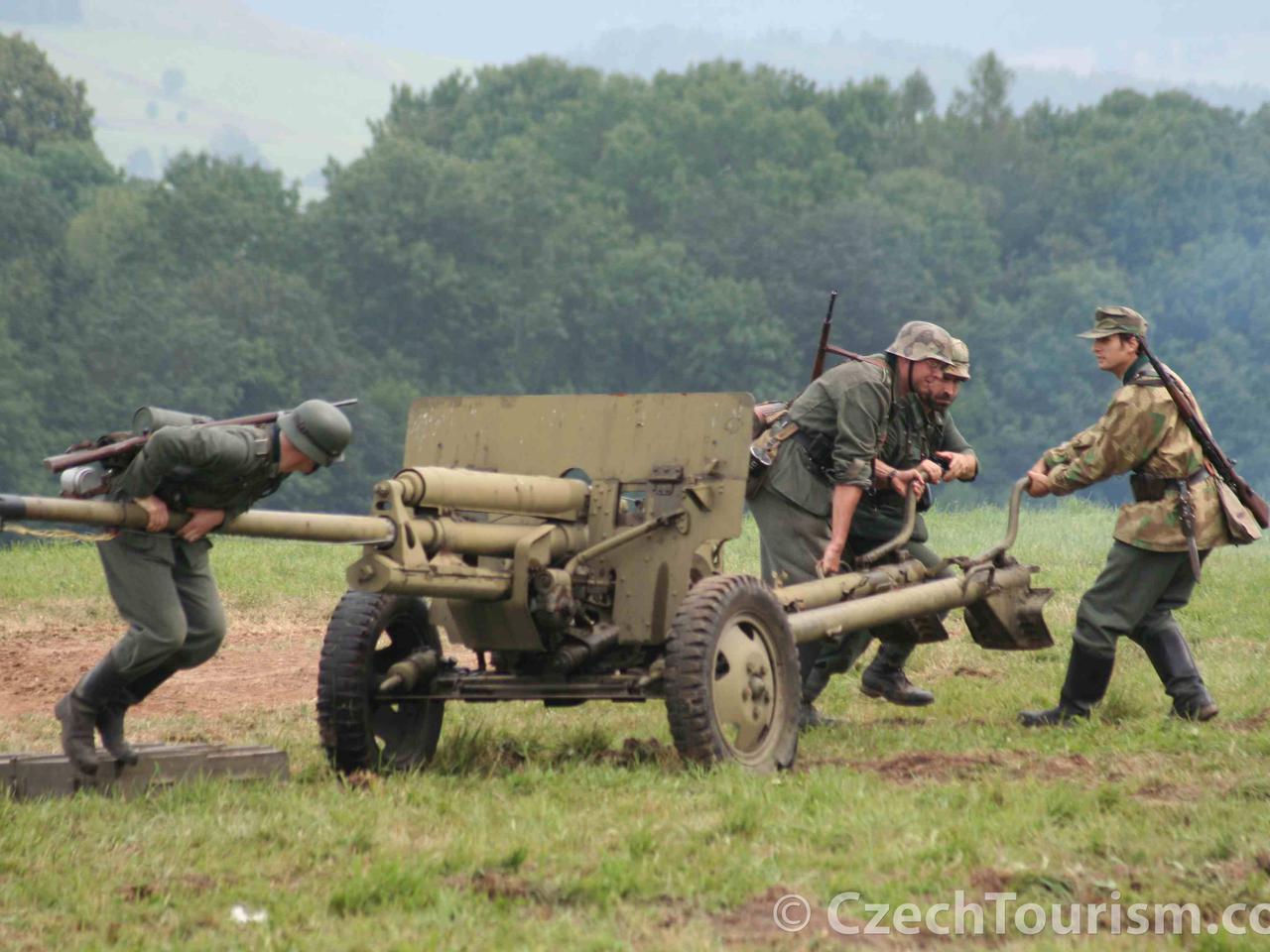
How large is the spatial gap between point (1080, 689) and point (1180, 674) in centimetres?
45

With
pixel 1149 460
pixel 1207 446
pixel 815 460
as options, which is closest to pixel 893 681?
pixel 815 460

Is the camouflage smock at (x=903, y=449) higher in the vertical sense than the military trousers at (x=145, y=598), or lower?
higher

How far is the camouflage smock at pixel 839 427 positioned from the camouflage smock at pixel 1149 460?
811mm

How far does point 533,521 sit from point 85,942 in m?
3.39

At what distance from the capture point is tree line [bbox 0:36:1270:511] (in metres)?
50.2

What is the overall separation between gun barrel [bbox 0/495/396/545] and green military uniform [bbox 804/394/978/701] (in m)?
2.96

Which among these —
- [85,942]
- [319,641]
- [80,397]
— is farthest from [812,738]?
[80,397]

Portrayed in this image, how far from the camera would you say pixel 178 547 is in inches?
305

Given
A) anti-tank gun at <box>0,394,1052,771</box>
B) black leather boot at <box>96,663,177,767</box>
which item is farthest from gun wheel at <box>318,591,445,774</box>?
black leather boot at <box>96,663,177,767</box>

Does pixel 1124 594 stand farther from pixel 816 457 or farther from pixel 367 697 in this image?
pixel 367 697

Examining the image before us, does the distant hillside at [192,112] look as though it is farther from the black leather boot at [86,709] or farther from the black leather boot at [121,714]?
the black leather boot at [86,709]

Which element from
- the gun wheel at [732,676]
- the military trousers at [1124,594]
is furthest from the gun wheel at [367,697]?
the military trousers at [1124,594]

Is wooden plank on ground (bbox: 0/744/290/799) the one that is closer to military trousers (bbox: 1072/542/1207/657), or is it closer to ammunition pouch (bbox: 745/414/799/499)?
ammunition pouch (bbox: 745/414/799/499)

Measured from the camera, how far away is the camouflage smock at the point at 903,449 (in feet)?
32.2
